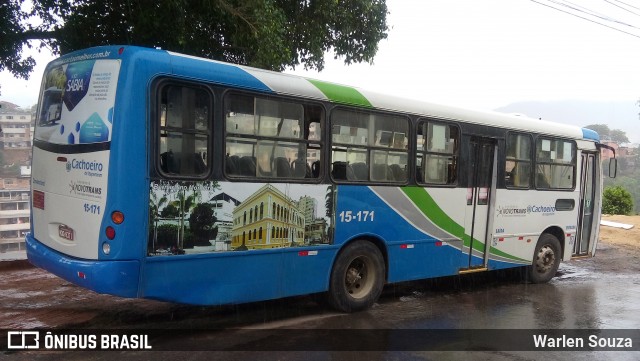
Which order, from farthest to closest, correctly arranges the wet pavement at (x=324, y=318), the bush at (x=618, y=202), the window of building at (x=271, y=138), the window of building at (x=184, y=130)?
1. the bush at (x=618, y=202)
2. the window of building at (x=271, y=138)
3. the wet pavement at (x=324, y=318)
4. the window of building at (x=184, y=130)

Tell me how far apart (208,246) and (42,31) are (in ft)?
19.4

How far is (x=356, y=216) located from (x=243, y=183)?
1.67 metres

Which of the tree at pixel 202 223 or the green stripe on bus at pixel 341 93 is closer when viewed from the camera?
the tree at pixel 202 223

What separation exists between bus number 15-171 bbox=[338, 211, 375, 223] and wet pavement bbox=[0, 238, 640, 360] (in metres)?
1.21

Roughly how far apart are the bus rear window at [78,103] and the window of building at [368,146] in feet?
8.31

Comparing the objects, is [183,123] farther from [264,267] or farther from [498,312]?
[498,312]

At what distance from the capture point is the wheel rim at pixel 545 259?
912cm

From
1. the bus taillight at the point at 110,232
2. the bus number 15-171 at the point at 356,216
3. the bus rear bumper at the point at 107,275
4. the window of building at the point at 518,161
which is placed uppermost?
the window of building at the point at 518,161

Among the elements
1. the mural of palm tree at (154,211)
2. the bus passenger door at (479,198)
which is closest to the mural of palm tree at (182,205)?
the mural of palm tree at (154,211)

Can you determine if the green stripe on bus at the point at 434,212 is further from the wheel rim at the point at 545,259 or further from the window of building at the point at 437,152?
the wheel rim at the point at 545,259

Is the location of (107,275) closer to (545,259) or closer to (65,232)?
(65,232)

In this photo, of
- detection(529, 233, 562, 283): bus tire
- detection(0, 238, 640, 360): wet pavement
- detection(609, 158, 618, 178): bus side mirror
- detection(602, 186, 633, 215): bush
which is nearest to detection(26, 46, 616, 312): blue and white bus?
detection(0, 238, 640, 360): wet pavement

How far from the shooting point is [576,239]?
32.3 ft

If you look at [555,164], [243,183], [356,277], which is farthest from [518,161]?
[243,183]
